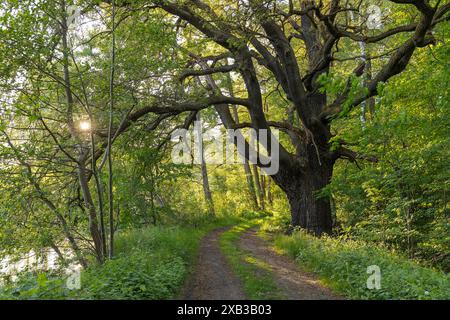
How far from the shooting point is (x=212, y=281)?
858 cm

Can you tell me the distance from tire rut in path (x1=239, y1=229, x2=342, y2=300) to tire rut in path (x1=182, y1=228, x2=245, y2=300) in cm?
92

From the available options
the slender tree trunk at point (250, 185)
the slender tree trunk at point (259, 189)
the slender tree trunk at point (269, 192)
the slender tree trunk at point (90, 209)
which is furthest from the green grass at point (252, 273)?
the slender tree trunk at point (269, 192)

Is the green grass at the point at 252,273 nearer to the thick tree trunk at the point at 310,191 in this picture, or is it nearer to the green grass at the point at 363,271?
the green grass at the point at 363,271

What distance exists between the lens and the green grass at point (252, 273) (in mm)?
7402

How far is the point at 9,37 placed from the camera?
23.3ft

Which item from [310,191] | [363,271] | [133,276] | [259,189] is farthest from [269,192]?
[133,276]

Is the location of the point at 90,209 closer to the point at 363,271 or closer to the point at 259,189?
the point at 363,271

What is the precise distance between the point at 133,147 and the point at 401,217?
24.4ft

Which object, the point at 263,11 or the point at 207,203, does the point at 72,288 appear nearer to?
the point at 263,11

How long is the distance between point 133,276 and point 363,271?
14.2ft

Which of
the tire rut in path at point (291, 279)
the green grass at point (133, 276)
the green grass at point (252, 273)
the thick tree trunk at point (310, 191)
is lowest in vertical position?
the tire rut in path at point (291, 279)

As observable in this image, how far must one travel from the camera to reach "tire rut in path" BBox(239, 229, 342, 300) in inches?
290

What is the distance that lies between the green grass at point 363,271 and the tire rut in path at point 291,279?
0.24 m
